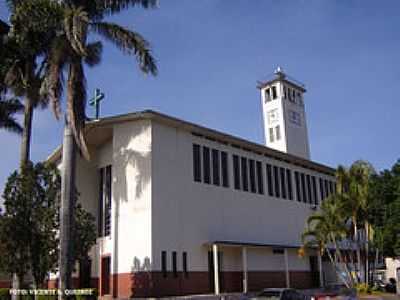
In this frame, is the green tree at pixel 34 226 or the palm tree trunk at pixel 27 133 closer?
the green tree at pixel 34 226

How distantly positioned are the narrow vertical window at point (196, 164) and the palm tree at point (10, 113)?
498 inches

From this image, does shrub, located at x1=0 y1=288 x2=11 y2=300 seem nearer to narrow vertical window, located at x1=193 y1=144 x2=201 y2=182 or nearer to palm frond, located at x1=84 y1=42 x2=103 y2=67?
narrow vertical window, located at x1=193 y1=144 x2=201 y2=182

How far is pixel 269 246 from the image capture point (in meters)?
31.1

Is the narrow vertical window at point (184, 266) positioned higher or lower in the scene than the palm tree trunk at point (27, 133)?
lower

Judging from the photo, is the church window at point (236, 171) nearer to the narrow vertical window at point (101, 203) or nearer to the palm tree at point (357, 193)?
the palm tree at point (357, 193)

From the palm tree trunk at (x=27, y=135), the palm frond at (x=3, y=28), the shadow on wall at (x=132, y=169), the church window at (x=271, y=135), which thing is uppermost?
the church window at (x=271, y=135)

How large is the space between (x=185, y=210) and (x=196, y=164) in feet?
10.5

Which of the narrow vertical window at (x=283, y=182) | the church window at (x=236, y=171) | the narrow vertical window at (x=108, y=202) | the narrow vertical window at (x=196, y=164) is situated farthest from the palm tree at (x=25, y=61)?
the narrow vertical window at (x=283, y=182)

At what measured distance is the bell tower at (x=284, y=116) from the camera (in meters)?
60.6

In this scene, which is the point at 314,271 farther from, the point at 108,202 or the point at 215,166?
the point at 108,202

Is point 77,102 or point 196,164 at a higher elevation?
point 77,102

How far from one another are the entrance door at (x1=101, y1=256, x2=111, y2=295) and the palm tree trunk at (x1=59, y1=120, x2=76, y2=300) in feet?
27.3

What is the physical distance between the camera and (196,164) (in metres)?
29.1

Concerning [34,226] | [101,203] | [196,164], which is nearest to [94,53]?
[34,226]
